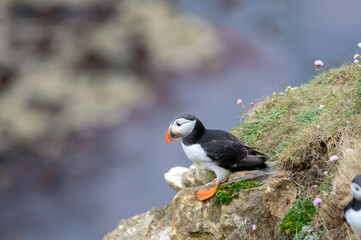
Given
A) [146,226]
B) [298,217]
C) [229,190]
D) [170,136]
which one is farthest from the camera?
[146,226]

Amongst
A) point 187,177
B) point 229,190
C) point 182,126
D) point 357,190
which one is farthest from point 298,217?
point 187,177

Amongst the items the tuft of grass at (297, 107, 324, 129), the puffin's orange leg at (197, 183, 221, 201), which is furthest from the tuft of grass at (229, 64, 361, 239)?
the puffin's orange leg at (197, 183, 221, 201)

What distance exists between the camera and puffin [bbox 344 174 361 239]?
317cm

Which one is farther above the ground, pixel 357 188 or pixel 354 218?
pixel 357 188

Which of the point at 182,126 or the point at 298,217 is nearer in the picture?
the point at 298,217

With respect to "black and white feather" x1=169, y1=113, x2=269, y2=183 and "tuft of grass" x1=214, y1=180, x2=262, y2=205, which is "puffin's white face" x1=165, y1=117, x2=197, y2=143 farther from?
"tuft of grass" x1=214, y1=180, x2=262, y2=205

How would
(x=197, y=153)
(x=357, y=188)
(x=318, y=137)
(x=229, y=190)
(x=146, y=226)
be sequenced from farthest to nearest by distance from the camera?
(x=146, y=226), (x=318, y=137), (x=229, y=190), (x=197, y=153), (x=357, y=188)

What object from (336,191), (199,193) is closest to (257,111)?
(199,193)

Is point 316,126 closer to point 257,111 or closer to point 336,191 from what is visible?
point 336,191

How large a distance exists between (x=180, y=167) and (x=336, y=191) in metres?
4.08

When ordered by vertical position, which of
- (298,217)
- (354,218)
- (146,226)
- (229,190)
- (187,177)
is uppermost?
(187,177)

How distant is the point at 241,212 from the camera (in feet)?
15.1

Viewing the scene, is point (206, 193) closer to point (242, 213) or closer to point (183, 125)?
point (242, 213)

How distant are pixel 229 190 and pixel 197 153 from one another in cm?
59
